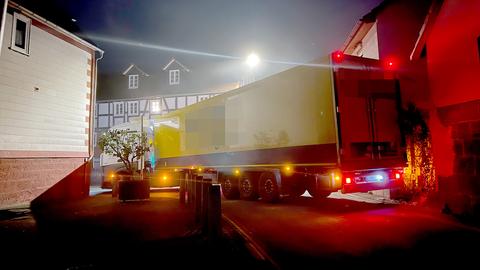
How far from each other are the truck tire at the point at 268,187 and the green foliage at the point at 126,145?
5.58 m

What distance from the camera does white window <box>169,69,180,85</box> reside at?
35.5 m

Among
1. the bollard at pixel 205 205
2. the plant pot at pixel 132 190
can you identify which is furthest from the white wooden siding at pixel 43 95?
the bollard at pixel 205 205

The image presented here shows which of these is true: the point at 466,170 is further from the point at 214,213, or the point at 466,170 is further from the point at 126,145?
the point at 126,145

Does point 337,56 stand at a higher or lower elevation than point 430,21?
lower

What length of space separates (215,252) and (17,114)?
31.5ft

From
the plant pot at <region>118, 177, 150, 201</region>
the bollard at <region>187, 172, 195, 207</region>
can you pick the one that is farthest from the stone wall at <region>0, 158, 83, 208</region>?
the bollard at <region>187, 172, 195, 207</region>

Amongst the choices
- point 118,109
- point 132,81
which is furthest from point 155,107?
point 132,81

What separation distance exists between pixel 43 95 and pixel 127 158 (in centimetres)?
381

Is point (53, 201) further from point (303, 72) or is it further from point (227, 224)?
point (303, 72)

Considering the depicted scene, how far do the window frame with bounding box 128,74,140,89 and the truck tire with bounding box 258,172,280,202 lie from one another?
30.4m

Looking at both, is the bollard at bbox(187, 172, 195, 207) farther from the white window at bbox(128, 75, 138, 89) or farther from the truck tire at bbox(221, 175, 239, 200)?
the white window at bbox(128, 75, 138, 89)

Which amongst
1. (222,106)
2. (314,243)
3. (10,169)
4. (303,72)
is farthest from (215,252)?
(10,169)

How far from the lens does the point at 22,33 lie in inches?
423

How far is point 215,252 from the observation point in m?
4.57
